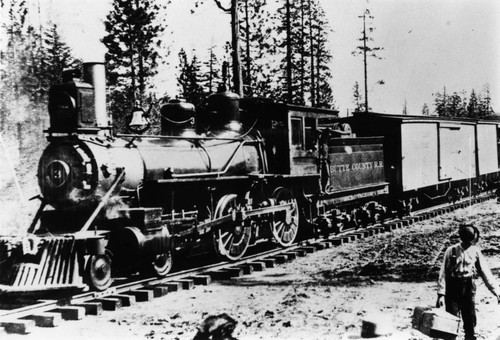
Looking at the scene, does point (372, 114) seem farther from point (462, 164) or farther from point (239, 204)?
point (239, 204)

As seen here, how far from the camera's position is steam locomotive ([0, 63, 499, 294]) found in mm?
7969

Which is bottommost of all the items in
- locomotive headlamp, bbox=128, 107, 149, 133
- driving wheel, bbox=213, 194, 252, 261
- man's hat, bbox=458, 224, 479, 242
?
driving wheel, bbox=213, 194, 252, 261

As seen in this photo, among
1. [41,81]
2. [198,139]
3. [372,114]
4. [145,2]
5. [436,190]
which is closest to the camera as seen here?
[198,139]

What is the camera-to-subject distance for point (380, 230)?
581 inches

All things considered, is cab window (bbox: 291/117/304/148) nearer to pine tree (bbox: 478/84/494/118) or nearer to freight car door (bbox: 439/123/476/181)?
freight car door (bbox: 439/123/476/181)

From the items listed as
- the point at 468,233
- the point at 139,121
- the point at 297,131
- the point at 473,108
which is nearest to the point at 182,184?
the point at 139,121

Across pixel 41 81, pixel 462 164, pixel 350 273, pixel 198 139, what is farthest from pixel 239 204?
pixel 41 81

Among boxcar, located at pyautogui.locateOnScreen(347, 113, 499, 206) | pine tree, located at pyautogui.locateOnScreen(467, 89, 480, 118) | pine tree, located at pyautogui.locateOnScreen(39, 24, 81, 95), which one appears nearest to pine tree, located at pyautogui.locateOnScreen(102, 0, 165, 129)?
pine tree, located at pyautogui.locateOnScreen(39, 24, 81, 95)

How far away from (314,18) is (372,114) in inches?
1130

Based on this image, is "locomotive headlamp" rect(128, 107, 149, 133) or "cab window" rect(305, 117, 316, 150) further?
"cab window" rect(305, 117, 316, 150)

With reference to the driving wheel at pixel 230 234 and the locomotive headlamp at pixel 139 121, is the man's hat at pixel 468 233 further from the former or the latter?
the locomotive headlamp at pixel 139 121

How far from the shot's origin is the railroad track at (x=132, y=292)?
6.77 metres

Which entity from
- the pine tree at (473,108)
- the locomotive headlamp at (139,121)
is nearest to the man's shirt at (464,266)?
the locomotive headlamp at (139,121)

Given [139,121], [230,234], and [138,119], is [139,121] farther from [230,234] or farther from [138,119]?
[230,234]
